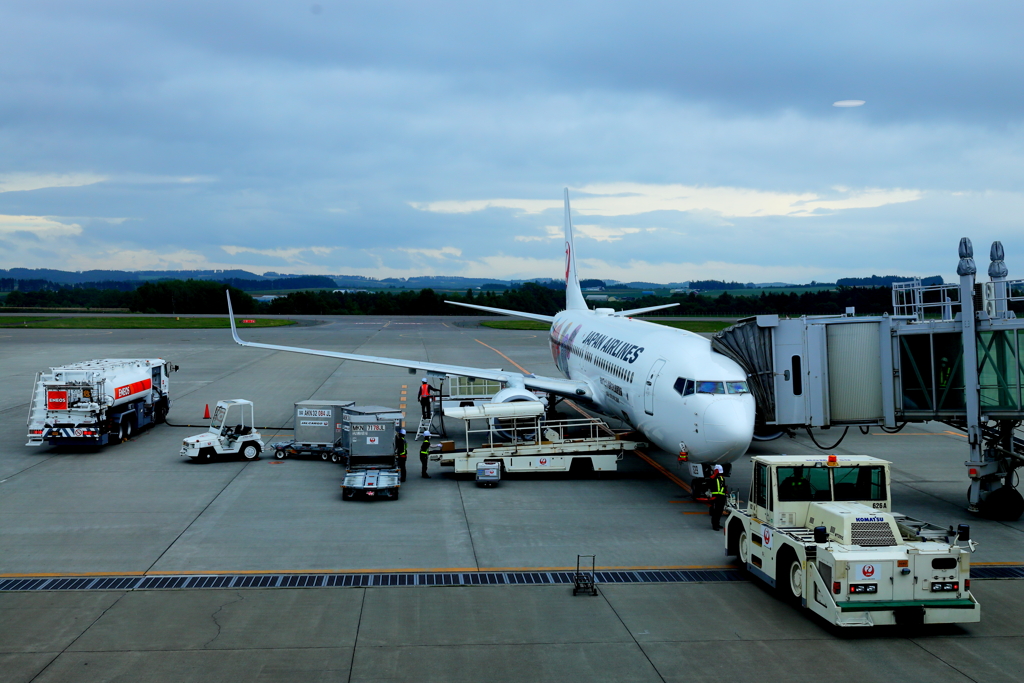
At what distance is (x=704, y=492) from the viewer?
22984 mm

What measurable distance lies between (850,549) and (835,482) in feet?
8.00

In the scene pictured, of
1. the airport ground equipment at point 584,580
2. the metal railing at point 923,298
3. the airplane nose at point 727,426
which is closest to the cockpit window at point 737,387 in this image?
the airplane nose at point 727,426

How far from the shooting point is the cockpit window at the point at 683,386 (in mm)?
21750

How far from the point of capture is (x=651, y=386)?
2361cm

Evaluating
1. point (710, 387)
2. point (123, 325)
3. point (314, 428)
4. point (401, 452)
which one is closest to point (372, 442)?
point (401, 452)

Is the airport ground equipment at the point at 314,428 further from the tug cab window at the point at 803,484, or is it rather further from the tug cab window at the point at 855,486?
the tug cab window at the point at 855,486

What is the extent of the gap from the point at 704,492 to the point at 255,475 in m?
14.1

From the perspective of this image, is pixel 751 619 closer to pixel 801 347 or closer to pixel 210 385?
pixel 801 347

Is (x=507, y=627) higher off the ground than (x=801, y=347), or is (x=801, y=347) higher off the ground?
(x=801, y=347)

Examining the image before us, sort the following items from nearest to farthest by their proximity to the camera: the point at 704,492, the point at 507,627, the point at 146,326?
1. the point at 507,627
2. the point at 704,492
3. the point at 146,326

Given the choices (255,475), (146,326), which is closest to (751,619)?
(255,475)

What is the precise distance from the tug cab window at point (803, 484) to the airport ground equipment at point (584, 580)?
4.00m

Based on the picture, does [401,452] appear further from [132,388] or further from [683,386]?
[132,388]

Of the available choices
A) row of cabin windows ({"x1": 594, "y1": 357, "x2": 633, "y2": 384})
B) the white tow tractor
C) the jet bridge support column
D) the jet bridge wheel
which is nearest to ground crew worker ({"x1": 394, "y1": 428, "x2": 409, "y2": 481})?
the white tow tractor
